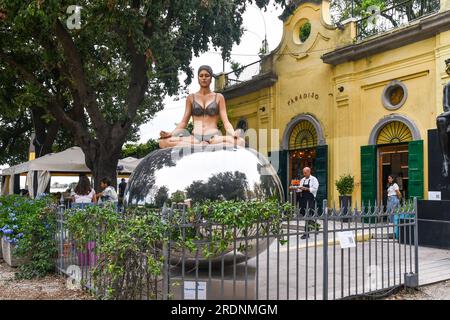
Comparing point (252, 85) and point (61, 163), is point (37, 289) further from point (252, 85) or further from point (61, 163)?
point (252, 85)

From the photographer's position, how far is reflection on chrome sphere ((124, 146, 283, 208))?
5.18 meters

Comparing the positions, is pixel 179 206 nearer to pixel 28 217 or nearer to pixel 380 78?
pixel 28 217

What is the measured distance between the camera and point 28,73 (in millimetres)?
13422

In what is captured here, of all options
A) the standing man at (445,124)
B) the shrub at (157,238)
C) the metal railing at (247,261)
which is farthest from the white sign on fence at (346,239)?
the standing man at (445,124)

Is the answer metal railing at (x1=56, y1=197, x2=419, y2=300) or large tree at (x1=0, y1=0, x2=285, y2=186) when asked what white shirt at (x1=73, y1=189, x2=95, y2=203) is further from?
metal railing at (x1=56, y1=197, x2=419, y2=300)

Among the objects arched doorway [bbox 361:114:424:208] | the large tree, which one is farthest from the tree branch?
arched doorway [bbox 361:114:424:208]

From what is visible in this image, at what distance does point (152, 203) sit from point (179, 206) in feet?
1.63

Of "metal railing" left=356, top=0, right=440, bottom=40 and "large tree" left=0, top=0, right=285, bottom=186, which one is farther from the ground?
"metal railing" left=356, top=0, right=440, bottom=40

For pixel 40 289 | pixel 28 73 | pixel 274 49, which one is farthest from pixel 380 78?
pixel 40 289

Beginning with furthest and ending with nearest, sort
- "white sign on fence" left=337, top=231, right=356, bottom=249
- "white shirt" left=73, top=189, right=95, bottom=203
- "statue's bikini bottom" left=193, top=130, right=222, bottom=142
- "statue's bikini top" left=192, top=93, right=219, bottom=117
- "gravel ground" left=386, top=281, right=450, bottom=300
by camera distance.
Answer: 1. "white shirt" left=73, top=189, right=95, bottom=203
2. "statue's bikini top" left=192, top=93, right=219, bottom=117
3. "statue's bikini bottom" left=193, top=130, right=222, bottom=142
4. "gravel ground" left=386, top=281, right=450, bottom=300
5. "white sign on fence" left=337, top=231, right=356, bottom=249

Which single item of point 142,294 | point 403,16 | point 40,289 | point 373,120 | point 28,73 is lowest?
point 40,289

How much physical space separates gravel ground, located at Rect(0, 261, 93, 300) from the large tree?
577 centimetres

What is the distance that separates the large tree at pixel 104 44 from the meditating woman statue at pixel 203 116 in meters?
5.18

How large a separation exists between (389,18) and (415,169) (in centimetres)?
532
